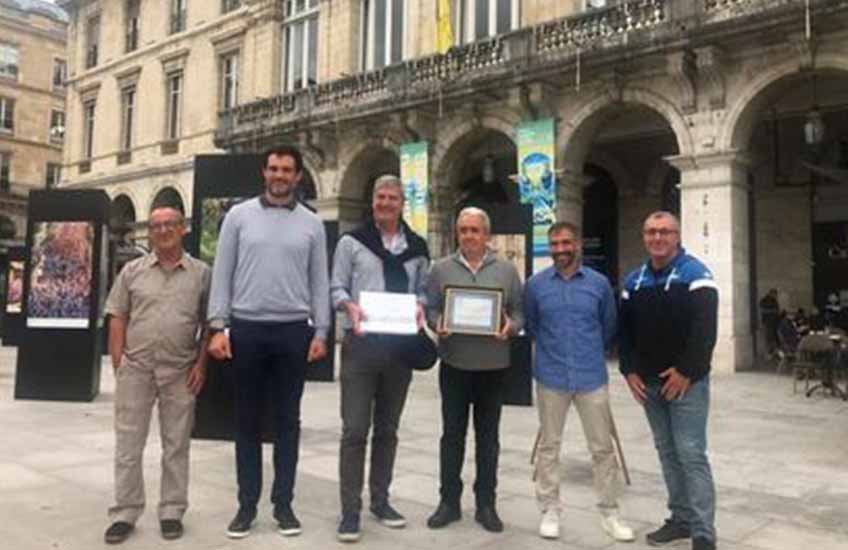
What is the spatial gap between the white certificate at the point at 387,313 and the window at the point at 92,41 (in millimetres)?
33573

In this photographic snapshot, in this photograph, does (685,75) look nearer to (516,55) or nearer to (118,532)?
(516,55)

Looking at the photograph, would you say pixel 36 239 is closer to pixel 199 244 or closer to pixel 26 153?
pixel 199 244

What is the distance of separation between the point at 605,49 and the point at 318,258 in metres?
13.0

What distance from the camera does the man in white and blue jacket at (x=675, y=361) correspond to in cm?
468

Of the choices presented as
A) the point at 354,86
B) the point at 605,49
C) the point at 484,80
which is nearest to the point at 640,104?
the point at 605,49

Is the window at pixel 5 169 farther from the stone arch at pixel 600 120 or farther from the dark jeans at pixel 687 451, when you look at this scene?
the dark jeans at pixel 687 451

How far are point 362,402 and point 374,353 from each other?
0.97ft

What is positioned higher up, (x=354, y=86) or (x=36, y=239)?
(x=354, y=86)

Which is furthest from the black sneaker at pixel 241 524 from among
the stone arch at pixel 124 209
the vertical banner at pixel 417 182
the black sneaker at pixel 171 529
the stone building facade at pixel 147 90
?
the stone arch at pixel 124 209

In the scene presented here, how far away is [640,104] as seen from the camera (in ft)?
56.5

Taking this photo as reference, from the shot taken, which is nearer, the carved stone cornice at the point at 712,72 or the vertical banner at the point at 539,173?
the carved stone cornice at the point at 712,72

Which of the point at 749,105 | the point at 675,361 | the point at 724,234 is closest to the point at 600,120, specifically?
the point at 749,105

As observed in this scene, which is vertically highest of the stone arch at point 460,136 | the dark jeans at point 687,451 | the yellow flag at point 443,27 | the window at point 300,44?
the window at point 300,44

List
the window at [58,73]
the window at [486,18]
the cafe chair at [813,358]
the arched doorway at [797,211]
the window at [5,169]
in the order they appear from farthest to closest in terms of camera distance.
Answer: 1. the window at [58,73]
2. the window at [5,169]
3. the window at [486,18]
4. the arched doorway at [797,211]
5. the cafe chair at [813,358]
